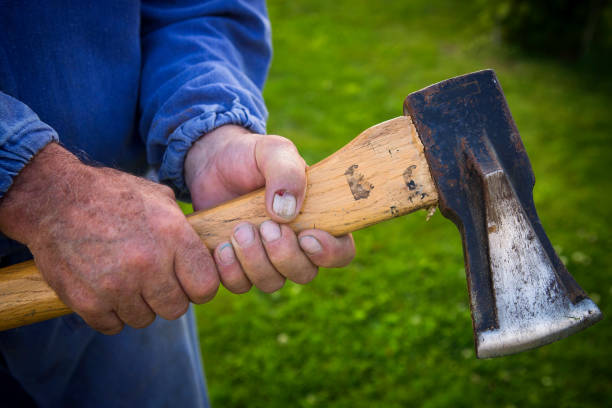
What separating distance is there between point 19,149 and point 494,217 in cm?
134

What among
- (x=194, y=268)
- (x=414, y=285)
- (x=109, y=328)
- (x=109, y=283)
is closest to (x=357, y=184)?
(x=194, y=268)

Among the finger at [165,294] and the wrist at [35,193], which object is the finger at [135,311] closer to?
the finger at [165,294]

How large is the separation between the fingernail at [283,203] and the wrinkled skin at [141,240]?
1 centimetres

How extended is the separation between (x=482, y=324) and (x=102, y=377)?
1487mm

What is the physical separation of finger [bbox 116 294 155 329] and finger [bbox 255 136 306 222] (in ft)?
1.56

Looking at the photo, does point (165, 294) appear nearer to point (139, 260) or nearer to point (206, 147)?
point (139, 260)

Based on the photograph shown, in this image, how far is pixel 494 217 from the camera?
1.35 metres

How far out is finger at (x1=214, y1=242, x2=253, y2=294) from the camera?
1451 millimetres

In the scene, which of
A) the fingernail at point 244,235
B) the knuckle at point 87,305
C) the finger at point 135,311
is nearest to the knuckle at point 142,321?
the finger at point 135,311

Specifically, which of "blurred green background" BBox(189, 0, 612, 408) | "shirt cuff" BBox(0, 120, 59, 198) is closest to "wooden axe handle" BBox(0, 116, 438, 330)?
"shirt cuff" BBox(0, 120, 59, 198)

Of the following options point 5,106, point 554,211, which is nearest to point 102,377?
point 5,106

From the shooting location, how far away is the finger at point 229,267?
1451mm

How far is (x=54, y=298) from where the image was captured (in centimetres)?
136

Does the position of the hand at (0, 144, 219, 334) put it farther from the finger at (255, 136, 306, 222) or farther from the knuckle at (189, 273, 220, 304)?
the finger at (255, 136, 306, 222)
